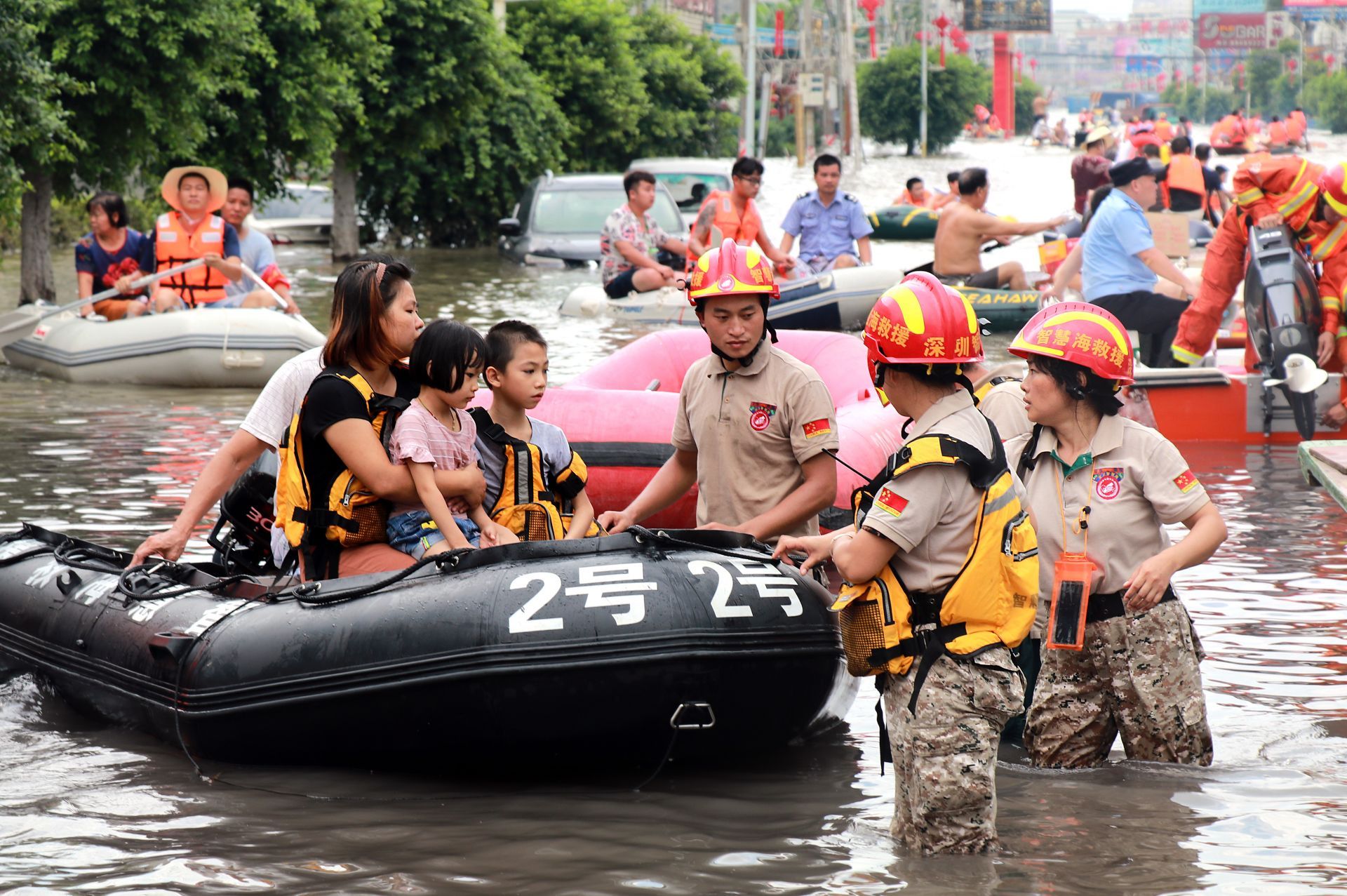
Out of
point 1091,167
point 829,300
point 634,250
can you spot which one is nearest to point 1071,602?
point 829,300

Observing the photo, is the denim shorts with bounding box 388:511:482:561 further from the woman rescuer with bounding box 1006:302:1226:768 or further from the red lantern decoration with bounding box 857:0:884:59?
the red lantern decoration with bounding box 857:0:884:59

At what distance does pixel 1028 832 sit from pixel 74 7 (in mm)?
13012

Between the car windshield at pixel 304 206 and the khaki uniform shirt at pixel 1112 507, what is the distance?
26.1 m

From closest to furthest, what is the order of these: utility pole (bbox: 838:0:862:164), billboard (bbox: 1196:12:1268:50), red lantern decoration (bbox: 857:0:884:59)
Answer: utility pole (bbox: 838:0:862:164) < red lantern decoration (bbox: 857:0:884:59) < billboard (bbox: 1196:12:1268:50)

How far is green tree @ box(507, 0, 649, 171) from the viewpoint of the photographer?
3153 centimetres

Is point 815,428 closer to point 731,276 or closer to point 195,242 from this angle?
point 731,276

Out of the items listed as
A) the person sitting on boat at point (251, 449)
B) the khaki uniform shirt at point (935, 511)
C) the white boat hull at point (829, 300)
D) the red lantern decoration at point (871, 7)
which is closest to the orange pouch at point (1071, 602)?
the khaki uniform shirt at point (935, 511)

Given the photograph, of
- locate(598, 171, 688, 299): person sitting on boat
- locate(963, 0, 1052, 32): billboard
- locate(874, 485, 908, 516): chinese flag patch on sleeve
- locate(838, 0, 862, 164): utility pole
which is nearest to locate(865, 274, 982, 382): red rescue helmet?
locate(874, 485, 908, 516): chinese flag patch on sleeve

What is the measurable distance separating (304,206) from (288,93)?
12257 mm

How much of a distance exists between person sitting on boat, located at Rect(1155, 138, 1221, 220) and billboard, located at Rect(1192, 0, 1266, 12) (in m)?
143

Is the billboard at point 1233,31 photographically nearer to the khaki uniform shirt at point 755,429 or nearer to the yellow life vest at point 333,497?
the khaki uniform shirt at point 755,429

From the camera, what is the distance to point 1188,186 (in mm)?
20562

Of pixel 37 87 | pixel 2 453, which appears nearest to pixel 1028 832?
pixel 2 453

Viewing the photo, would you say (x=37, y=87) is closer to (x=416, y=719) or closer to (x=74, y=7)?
(x=74, y=7)
